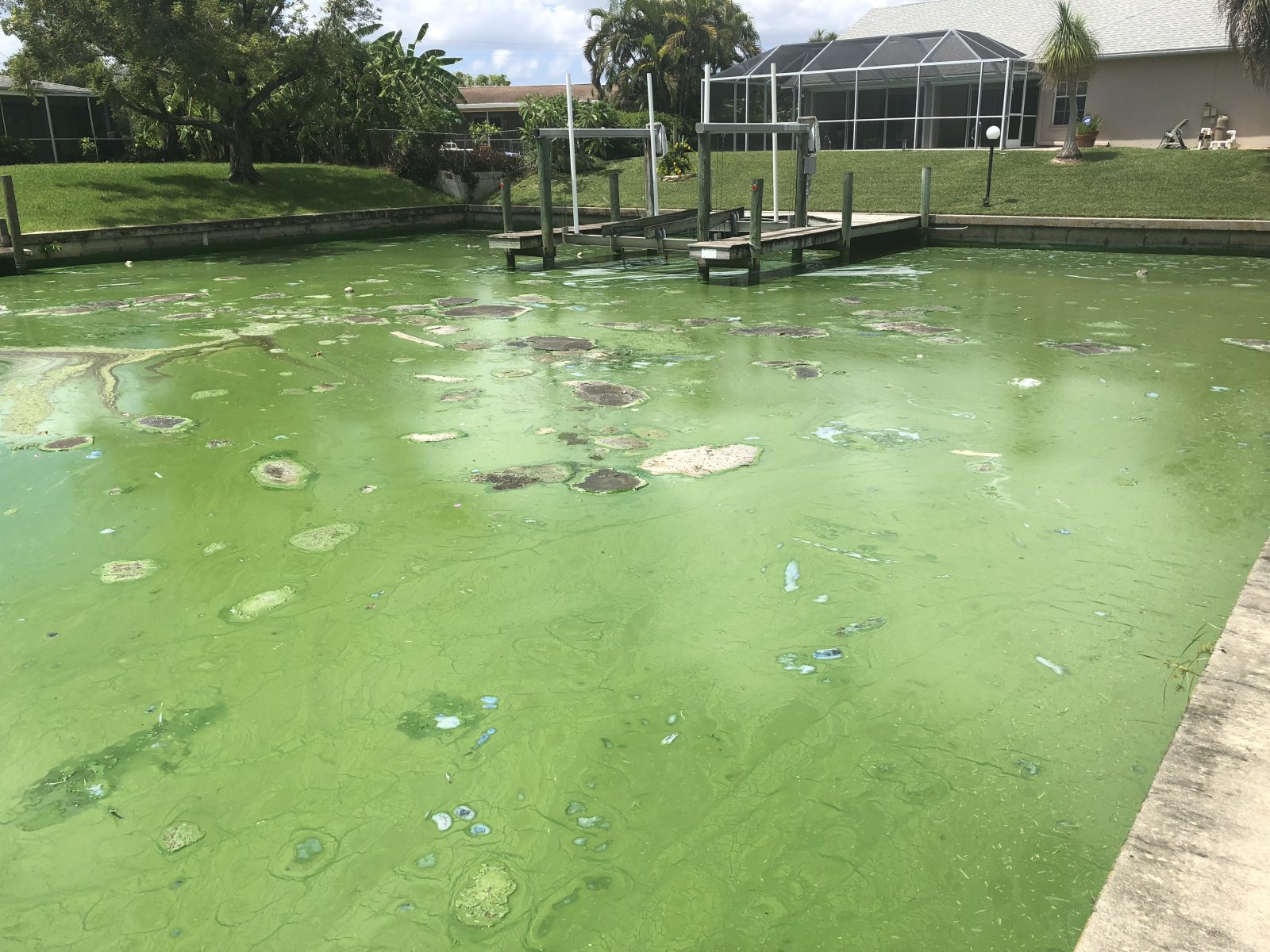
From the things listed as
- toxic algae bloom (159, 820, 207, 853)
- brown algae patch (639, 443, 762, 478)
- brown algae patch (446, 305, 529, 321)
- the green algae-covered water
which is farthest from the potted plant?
toxic algae bloom (159, 820, 207, 853)

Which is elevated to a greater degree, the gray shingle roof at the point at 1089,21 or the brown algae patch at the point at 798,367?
the gray shingle roof at the point at 1089,21

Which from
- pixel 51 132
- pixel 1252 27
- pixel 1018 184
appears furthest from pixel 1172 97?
pixel 51 132

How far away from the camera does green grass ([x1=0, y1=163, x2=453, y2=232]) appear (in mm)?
16250

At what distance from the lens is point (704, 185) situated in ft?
41.0

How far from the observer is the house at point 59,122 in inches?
917

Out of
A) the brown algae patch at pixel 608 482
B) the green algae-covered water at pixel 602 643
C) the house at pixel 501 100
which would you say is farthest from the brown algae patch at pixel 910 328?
the house at pixel 501 100

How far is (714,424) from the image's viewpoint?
6.00 meters

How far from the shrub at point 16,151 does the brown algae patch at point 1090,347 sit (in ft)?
73.9

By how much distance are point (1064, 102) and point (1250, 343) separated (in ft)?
59.1

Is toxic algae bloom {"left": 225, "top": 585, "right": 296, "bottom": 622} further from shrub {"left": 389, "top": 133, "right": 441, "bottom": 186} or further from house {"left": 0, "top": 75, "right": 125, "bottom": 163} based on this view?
house {"left": 0, "top": 75, "right": 125, "bottom": 163}

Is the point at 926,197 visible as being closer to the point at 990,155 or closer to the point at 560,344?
the point at 990,155

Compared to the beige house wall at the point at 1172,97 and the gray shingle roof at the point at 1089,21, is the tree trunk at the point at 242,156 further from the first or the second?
the beige house wall at the point at 1172,97

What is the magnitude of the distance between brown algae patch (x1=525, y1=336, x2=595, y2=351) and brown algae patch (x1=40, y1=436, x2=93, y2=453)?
3.56 m

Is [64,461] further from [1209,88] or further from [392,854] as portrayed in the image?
[1209,88]
